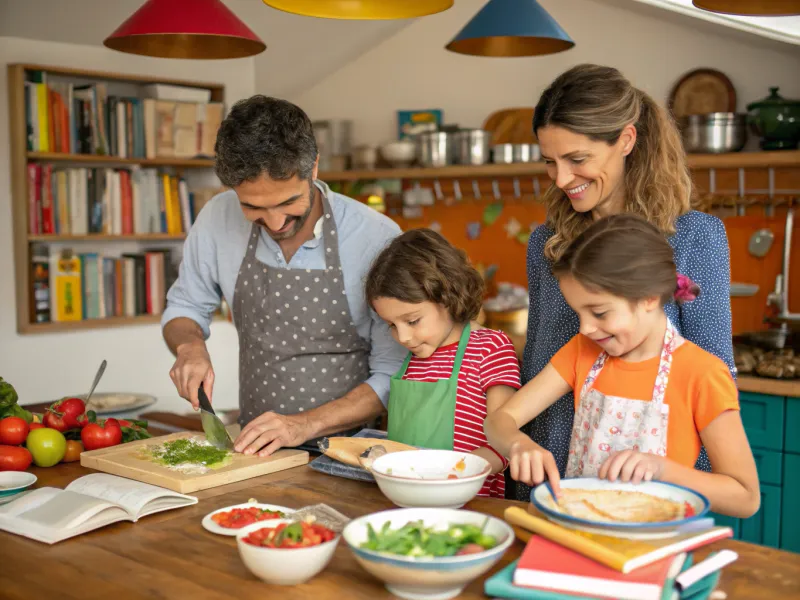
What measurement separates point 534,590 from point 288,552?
0.34 m

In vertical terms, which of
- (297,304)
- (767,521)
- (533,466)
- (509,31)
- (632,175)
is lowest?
(767,521)

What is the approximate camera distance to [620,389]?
68.7 inches

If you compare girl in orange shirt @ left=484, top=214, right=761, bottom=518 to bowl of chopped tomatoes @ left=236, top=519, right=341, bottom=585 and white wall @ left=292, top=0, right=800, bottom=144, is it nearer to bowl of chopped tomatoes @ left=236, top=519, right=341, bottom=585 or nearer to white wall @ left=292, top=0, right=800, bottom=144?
bowl of chopped tomatoes @ left=236, top=519, right=341, bottom=585

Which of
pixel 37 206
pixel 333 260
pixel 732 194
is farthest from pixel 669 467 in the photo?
pixel 37 206

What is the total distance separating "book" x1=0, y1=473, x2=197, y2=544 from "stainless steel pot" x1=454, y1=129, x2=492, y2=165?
3466mm

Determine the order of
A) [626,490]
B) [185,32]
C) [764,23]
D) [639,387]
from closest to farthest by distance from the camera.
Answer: [626,490]
[639,387]
[185,32]
[764,23]

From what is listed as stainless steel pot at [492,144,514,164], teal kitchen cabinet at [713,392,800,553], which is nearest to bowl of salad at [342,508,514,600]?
teal kitchen cabinet at [713,392,800,553]

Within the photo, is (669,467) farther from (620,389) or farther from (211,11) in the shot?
(211,11)

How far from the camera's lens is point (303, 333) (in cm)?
225

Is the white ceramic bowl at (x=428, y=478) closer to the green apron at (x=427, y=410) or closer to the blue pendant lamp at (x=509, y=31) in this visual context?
the green apron at (x=427, y=410)

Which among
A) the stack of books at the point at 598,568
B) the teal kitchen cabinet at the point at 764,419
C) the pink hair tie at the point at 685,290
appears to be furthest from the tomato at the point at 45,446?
the teal kitchen cabinet at the point at 764,419

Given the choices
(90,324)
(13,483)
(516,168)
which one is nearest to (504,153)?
(516,168)

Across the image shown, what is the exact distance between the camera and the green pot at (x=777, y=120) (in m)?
3.86

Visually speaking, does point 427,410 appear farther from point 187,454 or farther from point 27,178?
point 27,178
